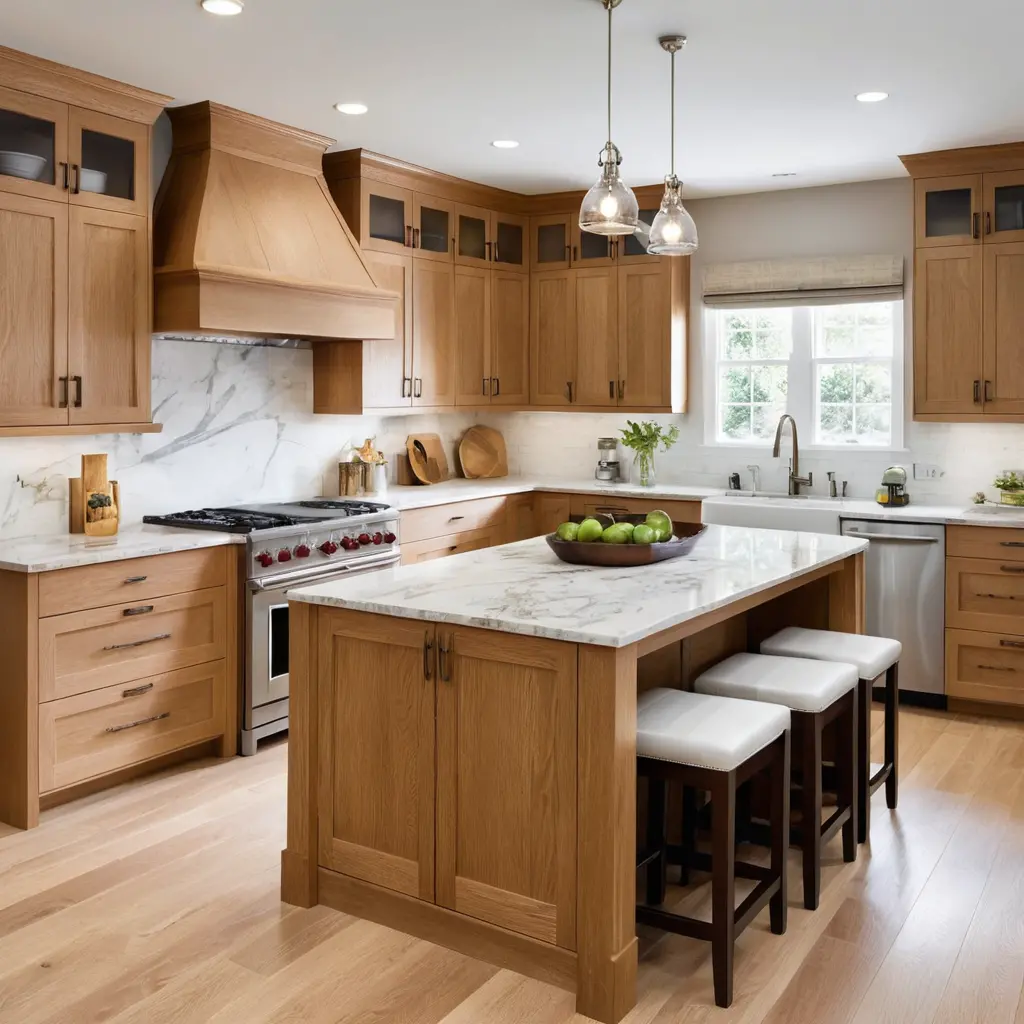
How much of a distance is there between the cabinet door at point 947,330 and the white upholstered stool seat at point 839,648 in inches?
79.7

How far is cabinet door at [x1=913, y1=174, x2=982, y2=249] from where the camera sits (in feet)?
17.1

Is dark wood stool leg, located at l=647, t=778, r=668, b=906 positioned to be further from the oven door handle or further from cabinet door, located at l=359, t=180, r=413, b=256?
cabinet door, located at l=359, t=180, r=413, b=256

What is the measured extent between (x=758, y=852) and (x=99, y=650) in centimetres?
239

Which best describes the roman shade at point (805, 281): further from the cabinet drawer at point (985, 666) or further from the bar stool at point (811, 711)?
the bar stool at point (811, 711)

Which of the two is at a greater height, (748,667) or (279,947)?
(748,667)

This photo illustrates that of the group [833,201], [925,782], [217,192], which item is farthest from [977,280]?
[217,192]

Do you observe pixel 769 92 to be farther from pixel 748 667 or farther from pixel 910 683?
pixel 910 683

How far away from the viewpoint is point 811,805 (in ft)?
10.0

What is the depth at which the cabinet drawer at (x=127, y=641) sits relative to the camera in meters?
3.76

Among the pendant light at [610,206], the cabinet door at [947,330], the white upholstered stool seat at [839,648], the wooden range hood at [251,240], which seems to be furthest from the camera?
→ the cabinet door at [947,330]

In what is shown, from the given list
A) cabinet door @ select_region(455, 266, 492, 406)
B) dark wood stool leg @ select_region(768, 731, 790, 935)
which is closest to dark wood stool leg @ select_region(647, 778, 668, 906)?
dark wood stool leg @ select_region(768, 731, 790, 935)

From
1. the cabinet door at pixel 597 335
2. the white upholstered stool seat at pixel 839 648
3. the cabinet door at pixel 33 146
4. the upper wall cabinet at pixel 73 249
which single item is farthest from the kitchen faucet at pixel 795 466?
the cabinet door at pixel 33 146

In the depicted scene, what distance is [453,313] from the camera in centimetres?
607

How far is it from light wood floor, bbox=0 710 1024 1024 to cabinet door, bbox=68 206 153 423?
1.55 m
